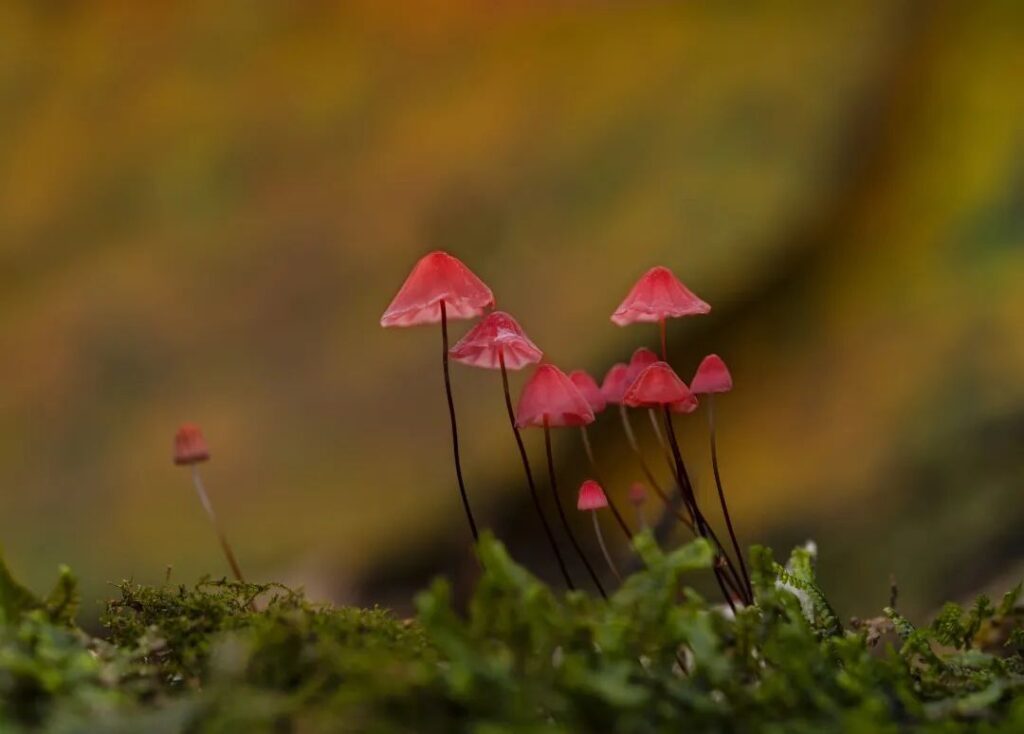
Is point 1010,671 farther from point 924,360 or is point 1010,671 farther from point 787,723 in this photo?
point 924,360

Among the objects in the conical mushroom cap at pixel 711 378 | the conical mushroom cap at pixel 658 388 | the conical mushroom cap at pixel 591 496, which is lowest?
the conical mushroom cap at pixel 591 496

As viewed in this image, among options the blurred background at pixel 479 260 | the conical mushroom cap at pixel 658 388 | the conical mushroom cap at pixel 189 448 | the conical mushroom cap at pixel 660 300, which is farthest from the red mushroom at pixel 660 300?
the blurred background at pixel 479 260

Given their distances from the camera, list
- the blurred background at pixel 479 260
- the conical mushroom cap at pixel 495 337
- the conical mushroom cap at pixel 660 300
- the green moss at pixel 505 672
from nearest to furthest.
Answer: the green moss at pixel 505 672, the conical mushroom cap at pixel 495 337, the conical mushroom cap at pixel 660 300, the blurred background at pixel 479 260

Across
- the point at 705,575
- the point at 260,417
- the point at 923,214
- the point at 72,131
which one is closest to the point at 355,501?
the point at 260,417

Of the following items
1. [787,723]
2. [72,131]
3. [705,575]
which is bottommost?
[705,575]

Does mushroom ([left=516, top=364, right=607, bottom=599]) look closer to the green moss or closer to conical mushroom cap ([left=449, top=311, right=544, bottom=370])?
conical mushroom cap ([left=449, top=311, right=544, bottom=370])

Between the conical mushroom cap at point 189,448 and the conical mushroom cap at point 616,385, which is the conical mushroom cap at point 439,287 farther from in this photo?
the conical mushroom cap at point 189,448

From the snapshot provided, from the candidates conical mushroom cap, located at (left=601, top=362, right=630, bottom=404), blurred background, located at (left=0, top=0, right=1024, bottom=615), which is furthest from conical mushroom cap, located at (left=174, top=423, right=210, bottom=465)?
blurred background, located at (left=0, top=0, right=1024, bottom=615)
